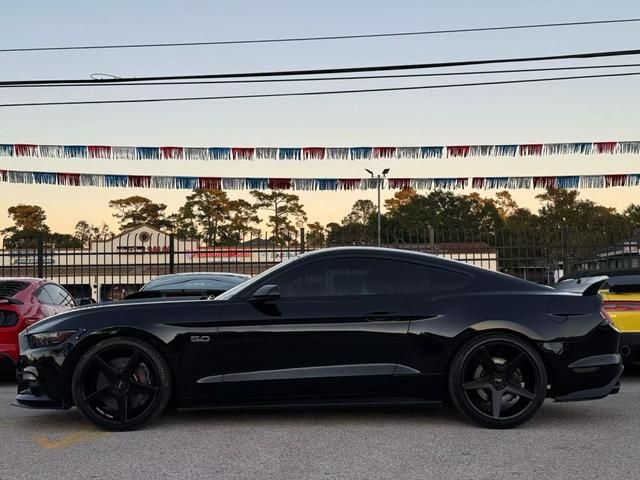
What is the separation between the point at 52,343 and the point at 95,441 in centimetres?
89

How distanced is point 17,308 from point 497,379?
221 inches

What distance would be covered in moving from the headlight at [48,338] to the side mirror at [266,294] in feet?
4.64

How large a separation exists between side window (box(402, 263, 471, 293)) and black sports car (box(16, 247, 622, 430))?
7 centimetres

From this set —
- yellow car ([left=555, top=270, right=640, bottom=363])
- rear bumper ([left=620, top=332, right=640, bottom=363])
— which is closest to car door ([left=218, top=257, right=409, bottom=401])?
yellow car ([left=555, top=270, right=640, bottom=363])

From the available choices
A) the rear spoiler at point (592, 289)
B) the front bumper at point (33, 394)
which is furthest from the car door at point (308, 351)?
the rear spoiler at point (592, 289)

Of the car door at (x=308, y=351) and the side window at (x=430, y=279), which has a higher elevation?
the side window at (x=430, y=279)

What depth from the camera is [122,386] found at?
592cm

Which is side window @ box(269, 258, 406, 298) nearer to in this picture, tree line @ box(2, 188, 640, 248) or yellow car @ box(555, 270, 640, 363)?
yellow car @ box(555, 270, 640, 363)

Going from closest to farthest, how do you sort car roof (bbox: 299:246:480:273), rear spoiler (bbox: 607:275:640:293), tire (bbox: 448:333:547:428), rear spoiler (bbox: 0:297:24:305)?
tire (bbox: 448:333:547:428)
car roof (bbox: 299:246:480:273)
rear spoiler (bbox: 607:275:640:293)
rear spoiler (bbox: 0:297:24:305)

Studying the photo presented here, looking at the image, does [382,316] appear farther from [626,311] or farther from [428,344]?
[626,311]

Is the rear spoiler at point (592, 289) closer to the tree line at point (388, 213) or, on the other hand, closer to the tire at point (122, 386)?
the tire at point (122, 386)

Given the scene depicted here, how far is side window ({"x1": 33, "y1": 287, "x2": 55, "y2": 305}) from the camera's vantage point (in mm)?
9508

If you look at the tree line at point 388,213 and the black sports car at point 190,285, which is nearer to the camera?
the black sports car at point 190,285

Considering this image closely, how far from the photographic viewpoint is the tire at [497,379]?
5.89m
